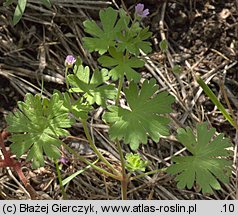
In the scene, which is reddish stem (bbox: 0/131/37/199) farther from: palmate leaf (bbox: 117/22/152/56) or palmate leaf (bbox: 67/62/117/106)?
palmate leaf (bbox: 117/22/152/56)

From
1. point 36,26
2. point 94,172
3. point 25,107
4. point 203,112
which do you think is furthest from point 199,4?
point 25,107

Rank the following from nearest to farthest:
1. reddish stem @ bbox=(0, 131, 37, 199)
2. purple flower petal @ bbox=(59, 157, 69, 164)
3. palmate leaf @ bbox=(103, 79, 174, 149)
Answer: palmate leaf @ bbox=(103, 79, 174, 149) → reddish stem @ bbox=(0, 131, 37, 199) → purple flower petal @ bbox=(59, 157, 69, 164)

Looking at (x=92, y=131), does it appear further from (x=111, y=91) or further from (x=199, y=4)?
(x=199, y=4)

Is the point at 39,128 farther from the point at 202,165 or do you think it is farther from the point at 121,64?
the point at 202,165

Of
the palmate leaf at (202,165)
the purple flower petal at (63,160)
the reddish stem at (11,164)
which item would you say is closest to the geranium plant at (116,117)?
the palmate leaf at (202,165)

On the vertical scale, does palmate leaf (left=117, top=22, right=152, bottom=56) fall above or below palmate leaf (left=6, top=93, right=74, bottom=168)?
above

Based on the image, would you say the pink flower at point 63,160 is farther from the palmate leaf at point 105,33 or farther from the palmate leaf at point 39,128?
the palmate leaf at point 105,33

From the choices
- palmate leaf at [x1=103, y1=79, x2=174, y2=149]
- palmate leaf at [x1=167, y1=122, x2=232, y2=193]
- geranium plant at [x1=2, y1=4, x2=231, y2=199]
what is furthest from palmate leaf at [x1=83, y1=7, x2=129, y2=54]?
palmate leaf at [x1=167, y1=122, x2=232, y2=193]
